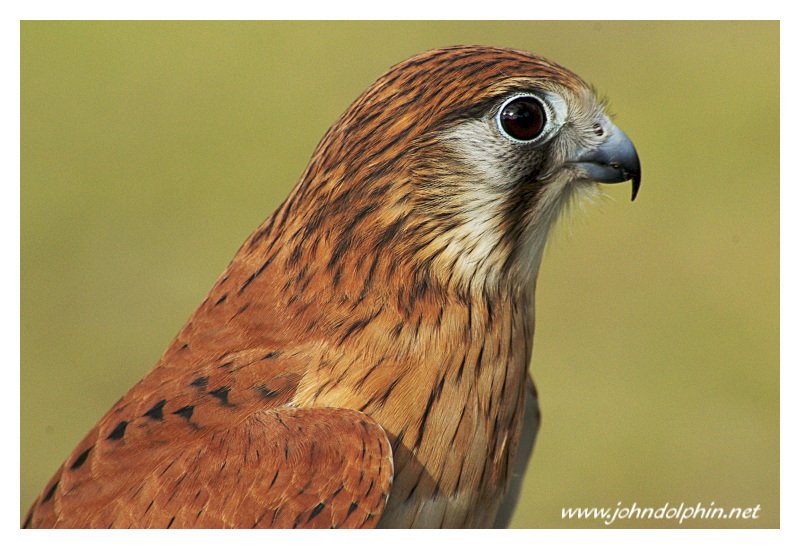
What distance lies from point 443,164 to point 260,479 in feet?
3.86

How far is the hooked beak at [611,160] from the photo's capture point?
2807 millimetres

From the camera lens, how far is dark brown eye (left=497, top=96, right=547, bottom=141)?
2662mm

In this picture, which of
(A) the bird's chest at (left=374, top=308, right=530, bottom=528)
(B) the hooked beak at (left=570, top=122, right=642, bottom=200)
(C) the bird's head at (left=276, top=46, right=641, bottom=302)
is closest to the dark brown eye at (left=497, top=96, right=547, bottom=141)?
(C) the bird's head at (left=276, top=46, right=641, bottom=302)

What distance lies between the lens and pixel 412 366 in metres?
2.56

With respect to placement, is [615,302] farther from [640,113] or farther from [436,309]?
[436,309]

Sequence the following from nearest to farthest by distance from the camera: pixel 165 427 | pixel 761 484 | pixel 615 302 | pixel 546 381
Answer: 1. pixel 165 427
2. pixel 761 484
3. pixel 546 381
4. pixel 615 302

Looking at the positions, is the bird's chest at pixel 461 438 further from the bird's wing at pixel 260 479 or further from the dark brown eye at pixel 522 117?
the dark brown eye at pixel 522 117

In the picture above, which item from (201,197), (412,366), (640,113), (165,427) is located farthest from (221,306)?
(640,113)

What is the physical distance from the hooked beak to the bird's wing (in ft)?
4.02

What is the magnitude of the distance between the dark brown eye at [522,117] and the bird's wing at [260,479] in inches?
42.8

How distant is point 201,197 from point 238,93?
115 cm

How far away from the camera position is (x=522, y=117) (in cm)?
267

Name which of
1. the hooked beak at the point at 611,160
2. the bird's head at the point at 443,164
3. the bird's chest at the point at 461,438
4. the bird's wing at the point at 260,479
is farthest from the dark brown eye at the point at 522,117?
the bird's wing at the point at 260,479

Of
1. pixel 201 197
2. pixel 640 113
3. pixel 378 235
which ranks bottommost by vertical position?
pixel 378 235
